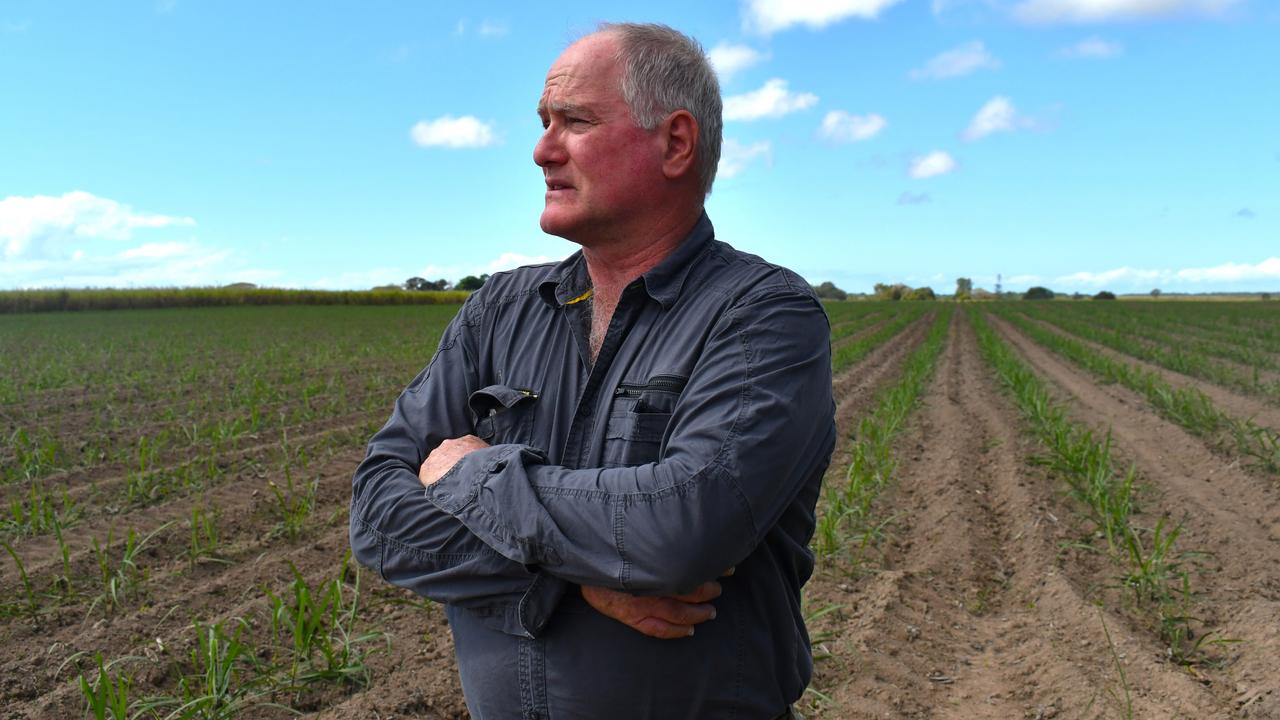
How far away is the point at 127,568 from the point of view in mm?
4543

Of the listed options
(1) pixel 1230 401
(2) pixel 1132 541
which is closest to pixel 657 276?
(2) pixel 1132 541

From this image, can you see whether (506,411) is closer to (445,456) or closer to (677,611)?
(445,456)

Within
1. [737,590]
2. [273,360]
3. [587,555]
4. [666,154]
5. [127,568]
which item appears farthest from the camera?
[273,360]

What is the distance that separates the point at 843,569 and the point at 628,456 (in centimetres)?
365

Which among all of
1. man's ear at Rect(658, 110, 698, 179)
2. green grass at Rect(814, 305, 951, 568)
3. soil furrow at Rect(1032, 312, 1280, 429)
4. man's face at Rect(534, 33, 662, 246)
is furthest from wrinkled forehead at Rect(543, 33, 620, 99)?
soil furrow at Rect(1032, 312, 1280, 429)

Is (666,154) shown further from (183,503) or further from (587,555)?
(183,503)

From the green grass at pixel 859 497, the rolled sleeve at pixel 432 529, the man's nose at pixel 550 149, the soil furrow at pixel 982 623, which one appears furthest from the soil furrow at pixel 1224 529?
the man's nose at pixel 550 149

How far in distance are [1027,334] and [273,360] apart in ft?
70.3

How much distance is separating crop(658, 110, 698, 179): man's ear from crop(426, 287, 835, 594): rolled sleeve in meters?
0.32

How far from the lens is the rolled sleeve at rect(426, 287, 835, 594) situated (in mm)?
1422

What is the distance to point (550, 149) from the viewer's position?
5.69ft

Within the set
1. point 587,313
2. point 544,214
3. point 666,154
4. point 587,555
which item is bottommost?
point 587,555

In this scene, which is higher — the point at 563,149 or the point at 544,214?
the point at 563,149

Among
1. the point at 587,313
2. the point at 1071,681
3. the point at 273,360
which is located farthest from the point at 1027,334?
the point at 587,313
